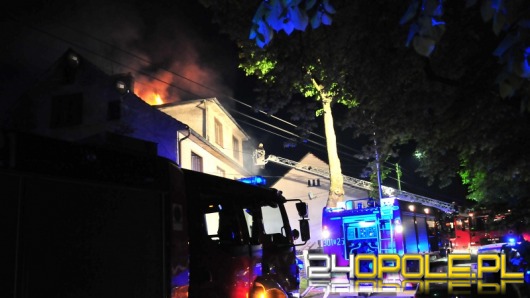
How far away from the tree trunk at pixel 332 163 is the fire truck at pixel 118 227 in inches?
506

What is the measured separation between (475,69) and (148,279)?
19.3 feet

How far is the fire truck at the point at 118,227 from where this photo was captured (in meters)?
3.05

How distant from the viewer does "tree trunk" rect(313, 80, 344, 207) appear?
61.5 feet

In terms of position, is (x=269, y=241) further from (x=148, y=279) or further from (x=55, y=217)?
(x=55, y=217)

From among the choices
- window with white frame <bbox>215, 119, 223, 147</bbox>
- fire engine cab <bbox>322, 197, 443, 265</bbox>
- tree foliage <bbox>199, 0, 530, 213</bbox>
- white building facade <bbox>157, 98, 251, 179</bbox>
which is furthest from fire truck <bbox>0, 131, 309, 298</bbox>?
window with white frame <bbox>215, 119, 223, 147</bbox>

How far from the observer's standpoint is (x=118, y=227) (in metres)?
3.90

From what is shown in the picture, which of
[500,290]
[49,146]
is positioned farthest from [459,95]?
[49,146]

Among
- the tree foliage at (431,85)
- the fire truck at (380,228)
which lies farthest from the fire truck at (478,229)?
the fire truck at (380,228)

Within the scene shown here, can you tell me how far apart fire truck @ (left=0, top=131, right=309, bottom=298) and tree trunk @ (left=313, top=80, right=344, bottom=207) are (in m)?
12.9

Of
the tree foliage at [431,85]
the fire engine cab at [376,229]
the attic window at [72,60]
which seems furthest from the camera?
the attic window at [72,60]

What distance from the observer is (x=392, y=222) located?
40.3ft

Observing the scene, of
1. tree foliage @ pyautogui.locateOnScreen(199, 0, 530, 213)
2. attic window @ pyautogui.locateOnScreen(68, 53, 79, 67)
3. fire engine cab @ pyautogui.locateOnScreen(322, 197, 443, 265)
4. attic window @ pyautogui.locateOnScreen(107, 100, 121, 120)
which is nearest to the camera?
tree foliage @ pyautogui.locateOnScreen(199, 0, 530, 213)

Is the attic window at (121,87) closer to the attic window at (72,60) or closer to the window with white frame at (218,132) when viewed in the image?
the attic window at (72,60)

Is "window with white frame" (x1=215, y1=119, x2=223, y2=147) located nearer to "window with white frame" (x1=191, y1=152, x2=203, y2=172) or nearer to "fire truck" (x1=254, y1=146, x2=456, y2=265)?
"window with white frame" (x1=191, y1=152, x2=203, y2=172)
